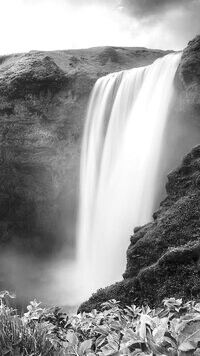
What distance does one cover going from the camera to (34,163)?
1047 inches

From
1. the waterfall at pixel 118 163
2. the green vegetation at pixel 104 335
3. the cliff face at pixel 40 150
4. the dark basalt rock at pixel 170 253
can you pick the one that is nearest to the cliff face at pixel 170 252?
the dark basalt rock at pixel 170 253

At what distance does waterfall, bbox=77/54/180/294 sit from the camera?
18.4 m

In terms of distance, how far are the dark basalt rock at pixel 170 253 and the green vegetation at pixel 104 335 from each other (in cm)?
447

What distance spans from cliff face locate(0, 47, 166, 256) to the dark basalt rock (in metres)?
16.0

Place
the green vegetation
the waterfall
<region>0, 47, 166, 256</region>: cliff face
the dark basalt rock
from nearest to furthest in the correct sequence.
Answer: the green vegetation, the dark basalt rock, the waterfall, <region>0, 47, 166, 256</region>: cliff face

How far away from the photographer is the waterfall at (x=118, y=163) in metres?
18.4

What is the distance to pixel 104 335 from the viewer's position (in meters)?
2.38

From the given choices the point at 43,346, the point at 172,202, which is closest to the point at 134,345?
the point at 43,346

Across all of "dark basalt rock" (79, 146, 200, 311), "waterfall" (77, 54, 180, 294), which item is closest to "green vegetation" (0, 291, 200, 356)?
"dark basalt rock" (79, 146, 200, 311)

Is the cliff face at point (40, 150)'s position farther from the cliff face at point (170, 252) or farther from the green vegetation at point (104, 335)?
the green vegetation at point (104, 335)

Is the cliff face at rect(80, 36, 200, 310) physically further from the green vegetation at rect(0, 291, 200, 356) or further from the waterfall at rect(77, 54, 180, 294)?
the waterfall at rect(77, 54, 180, 294)

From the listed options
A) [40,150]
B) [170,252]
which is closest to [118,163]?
[40,150]

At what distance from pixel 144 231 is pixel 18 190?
1931 cm

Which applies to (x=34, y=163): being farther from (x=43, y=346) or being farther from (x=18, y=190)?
(x=43, y=346)
